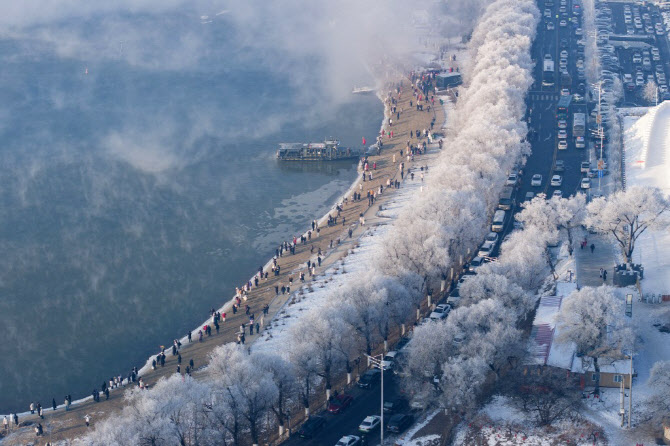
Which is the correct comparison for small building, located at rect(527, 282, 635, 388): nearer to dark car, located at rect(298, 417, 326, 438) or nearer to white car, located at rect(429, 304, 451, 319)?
white car, located at rect(429, 304, 451, 319)

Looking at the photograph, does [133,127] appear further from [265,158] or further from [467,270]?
[467,270]

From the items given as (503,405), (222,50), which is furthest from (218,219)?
(222,50)

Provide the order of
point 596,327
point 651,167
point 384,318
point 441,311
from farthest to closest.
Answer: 1. point 651,167
2. point 441,311
3. point 384,318
4. point 596,327

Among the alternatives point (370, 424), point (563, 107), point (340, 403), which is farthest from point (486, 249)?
point (563, 107)

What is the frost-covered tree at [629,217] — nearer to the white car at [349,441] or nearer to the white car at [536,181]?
the white car at [536,181]

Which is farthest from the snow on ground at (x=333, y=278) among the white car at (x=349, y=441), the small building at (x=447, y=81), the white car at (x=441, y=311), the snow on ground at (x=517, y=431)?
the small building at (x=447, y=81)

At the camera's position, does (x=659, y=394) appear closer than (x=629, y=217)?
Yes

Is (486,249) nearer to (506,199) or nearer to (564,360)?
(506,199)
